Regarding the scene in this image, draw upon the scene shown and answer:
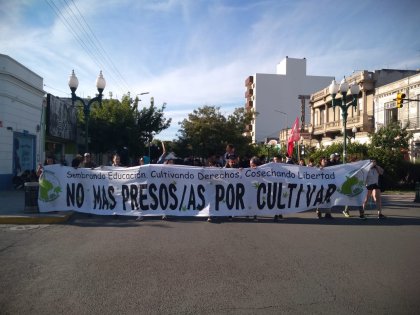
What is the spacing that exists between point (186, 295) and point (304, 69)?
260ft

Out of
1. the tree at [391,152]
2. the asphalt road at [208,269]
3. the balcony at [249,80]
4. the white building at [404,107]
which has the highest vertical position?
the balcony at [249,80]

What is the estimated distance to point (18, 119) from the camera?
18.6 m

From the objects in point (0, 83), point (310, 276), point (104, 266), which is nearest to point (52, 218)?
point (104, 266)

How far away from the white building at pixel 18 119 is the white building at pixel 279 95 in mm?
59655

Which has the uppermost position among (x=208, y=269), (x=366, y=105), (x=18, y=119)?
(x=366, y=105)

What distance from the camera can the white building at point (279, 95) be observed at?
77875 mm

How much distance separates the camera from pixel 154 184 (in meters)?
10.7

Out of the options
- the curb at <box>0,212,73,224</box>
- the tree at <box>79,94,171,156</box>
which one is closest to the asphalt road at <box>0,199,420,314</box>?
the curb at <box>0,212,73,224</box>

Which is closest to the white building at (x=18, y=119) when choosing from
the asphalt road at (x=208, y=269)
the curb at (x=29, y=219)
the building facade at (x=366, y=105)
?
the curb at (x=29, y=219)

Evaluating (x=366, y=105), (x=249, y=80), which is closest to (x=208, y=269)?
(x=366, y=105)

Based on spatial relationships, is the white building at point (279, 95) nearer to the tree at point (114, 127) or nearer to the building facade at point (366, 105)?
the building facade at point (366, 105)

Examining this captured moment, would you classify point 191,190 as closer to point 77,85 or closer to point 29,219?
point 29,219

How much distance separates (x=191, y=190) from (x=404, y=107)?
94.0 feet

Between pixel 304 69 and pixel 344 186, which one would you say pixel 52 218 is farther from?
pixel 304 69
